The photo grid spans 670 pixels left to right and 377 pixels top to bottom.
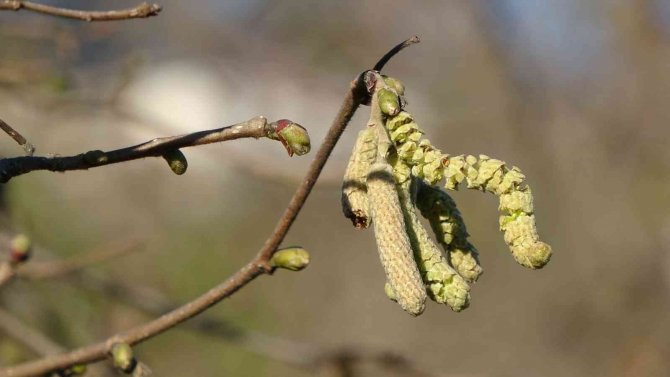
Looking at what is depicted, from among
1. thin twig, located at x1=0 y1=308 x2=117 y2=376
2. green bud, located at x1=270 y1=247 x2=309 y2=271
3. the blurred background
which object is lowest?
green bud, located at x1=270 y1=247 x2=309 y2=271

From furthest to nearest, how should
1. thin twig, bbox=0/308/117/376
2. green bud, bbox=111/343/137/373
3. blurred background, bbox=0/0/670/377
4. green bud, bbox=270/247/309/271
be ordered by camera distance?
blurred background, bbox=0/0/670/377 → thin twig, bbox=0/308/117/376 → green bud, bbox=111/343/137/373 → green bud, bbox=270/247/309/271

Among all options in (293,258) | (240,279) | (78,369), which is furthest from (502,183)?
(78,369)

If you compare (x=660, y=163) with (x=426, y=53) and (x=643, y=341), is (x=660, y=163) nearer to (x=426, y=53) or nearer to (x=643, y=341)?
(x=643, y=341)

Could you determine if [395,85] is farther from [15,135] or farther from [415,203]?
[15,135]

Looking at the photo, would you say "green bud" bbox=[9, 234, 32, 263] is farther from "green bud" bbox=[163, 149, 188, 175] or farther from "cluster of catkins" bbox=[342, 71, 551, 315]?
"cluster of catkins" bbox=[342, 71, 551, 315]

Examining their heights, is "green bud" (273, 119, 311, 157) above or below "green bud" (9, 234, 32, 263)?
above

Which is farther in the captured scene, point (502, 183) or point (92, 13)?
point (92, 13)

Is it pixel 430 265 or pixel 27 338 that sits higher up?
pixel 27 338

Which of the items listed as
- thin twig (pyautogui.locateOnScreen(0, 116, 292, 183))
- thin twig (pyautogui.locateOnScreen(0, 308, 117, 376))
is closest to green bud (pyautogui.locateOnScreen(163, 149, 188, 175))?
thin twig (pyautogui.locateOnScreen(0, 116, 292, 183))
